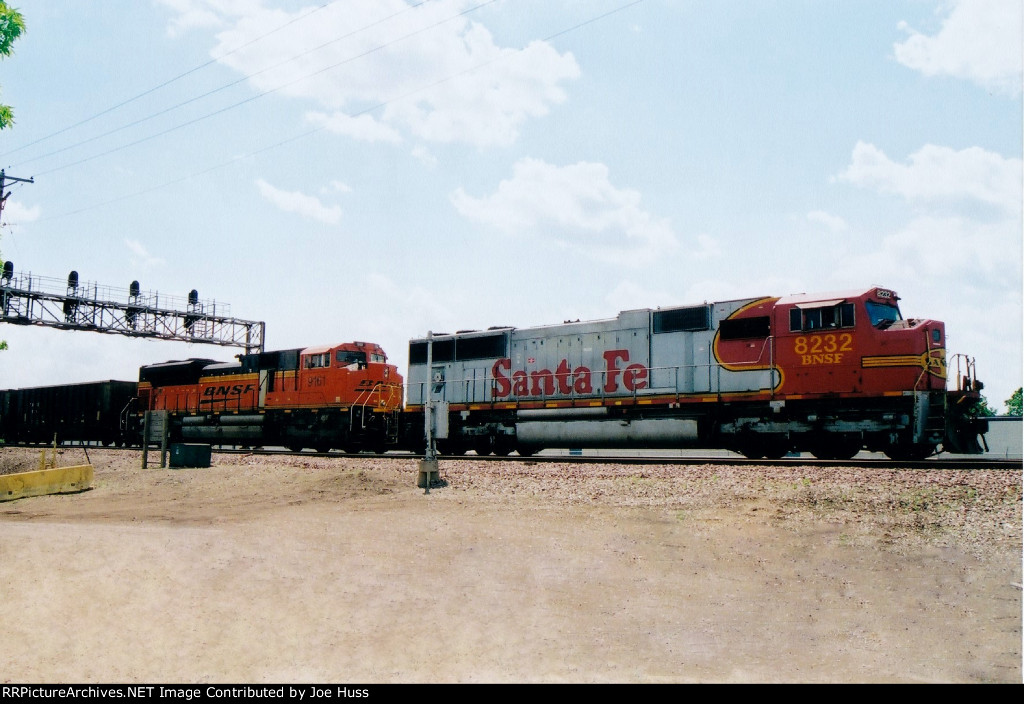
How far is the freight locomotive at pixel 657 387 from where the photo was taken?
54.0ft

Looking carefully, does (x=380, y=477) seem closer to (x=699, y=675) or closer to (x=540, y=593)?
(x=540, y=593)

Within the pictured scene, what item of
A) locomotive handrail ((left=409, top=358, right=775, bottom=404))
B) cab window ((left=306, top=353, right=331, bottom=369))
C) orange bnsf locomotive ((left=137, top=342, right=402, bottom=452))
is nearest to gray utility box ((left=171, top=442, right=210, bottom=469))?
orange bnsf locomotive ((left=137, top=342, right=402, bottom=452))

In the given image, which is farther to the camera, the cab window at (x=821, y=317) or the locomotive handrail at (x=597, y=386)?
the locomotive handrail at (x=597, y=386)

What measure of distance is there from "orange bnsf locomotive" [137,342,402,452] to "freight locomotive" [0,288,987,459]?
0.08 m

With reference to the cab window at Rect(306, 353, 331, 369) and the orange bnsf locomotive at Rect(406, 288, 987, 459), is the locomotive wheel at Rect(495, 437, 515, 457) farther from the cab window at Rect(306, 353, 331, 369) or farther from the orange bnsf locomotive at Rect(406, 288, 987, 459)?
the cab window at Rect(306, 353, 331, 369)

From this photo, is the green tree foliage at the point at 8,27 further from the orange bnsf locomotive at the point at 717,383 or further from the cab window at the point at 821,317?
the cab window at the point at 821,317

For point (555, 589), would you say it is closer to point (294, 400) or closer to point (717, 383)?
point (717, 383)

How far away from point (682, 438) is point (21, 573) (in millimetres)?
14869

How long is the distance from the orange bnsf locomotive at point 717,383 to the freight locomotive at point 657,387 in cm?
3

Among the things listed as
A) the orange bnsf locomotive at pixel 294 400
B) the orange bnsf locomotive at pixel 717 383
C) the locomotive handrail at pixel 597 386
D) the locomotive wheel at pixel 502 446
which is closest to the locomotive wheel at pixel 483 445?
the orange bnsf locomotive at pixel 717 383

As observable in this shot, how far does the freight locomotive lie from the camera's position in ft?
54.0

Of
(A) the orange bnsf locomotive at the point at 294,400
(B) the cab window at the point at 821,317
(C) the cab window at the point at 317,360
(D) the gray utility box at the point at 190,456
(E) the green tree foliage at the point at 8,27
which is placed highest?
(E) the green tree foliage at the point at 8,27

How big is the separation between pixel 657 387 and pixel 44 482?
16.0 m
